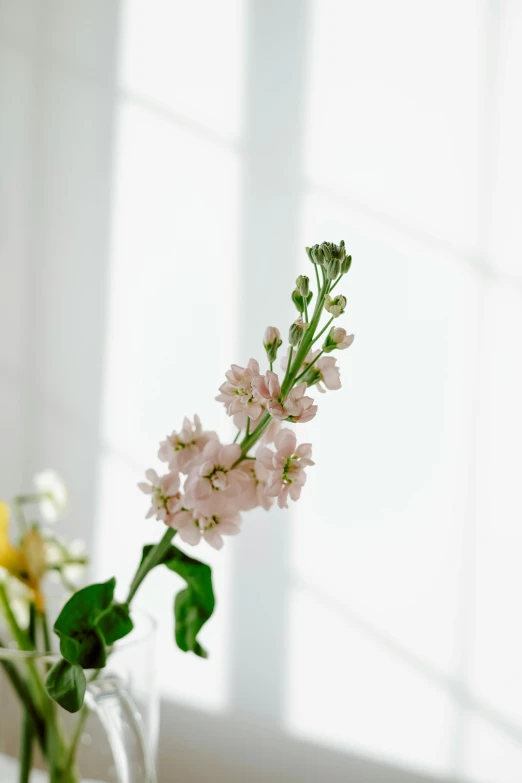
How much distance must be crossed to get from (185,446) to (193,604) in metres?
0.13

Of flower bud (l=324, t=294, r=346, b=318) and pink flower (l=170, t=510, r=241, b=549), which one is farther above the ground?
flower bud (l=324, t=294, r=346, b=318)

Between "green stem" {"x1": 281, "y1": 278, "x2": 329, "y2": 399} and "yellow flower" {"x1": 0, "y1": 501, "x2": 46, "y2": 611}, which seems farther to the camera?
"yellow flower" {"x1": 0, "y1": 501, "x2": 46, "y2": 611}

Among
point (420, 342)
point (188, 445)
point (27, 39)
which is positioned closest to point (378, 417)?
point (420, 342)

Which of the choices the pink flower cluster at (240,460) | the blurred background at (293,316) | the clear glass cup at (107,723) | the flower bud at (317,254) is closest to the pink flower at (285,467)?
the pink flower cluster at (240,460)

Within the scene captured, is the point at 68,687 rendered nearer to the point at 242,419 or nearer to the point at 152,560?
the point at 152,560

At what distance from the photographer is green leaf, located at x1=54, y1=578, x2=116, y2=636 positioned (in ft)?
1.77

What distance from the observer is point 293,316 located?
4.30 feet

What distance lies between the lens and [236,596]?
138 cm

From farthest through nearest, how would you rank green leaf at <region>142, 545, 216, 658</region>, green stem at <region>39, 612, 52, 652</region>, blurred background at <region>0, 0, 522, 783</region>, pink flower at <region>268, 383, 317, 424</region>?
1. blurred background at <region>0, 0, 522, 783</region>
2. green stem at <region>39, 612, 52, 652</region>
3. green leaf at <region>142, 545, 216, 658</region>
4. pink flower at <region>268, 383, 317, 424</region>

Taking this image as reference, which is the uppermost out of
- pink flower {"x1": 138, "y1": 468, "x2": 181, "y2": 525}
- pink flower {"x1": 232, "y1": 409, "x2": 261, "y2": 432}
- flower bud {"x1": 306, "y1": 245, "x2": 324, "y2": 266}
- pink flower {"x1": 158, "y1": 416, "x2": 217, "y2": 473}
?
flower bud {"x1": 306, "y1": 245, "x2": 324, "y2": 266}

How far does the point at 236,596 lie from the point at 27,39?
3.43 feet

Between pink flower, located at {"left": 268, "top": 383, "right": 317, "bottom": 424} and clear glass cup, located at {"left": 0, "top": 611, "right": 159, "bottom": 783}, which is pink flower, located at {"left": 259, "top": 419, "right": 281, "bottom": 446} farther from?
clear glass cup, located at {"left": 0, "top": 611, "right": 159, "bottom": 783}

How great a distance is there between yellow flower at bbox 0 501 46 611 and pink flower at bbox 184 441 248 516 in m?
0.29

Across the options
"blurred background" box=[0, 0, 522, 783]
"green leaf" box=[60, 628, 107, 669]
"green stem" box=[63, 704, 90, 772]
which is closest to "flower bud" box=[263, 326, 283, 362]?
"green leaf" box=[60, 628, 107, 669]
